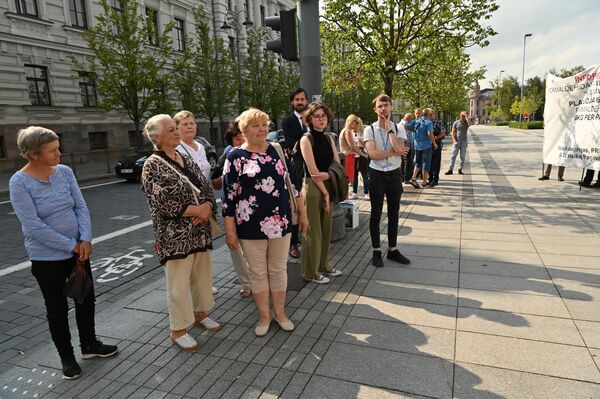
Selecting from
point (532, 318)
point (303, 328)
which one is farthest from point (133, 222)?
point (532, 318)

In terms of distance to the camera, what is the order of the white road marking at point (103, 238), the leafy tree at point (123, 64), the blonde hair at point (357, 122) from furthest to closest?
the leafy tree at point (123, 64) < the blonde hair at point (357, 122) < the white road marking at point (103, 238)

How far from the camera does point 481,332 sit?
10.6 ft

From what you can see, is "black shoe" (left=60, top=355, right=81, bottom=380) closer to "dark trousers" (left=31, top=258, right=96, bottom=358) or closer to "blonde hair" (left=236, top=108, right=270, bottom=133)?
"dark trousers" (left=31, top=258, right=96, bottom=358)

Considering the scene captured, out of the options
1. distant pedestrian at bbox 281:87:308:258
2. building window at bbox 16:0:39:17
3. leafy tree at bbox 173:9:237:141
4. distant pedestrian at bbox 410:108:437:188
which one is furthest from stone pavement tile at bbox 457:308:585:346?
leafy tree at bbox 173:9:237:141

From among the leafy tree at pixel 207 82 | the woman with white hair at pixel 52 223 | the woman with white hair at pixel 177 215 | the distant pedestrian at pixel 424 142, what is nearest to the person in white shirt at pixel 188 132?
the woman with white hair at pixel 177 215

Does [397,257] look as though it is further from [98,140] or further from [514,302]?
[98,140]

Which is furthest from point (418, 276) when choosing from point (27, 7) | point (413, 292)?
point (27, 7)

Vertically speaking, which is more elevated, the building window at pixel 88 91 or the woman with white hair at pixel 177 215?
the building window at pixel 88 91

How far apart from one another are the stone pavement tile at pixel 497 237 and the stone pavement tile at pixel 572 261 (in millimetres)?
633

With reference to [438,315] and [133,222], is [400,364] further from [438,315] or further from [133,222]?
[133,222]

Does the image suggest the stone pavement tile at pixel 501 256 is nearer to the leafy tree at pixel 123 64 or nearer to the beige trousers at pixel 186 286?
the beige trousers at pixel 186 286

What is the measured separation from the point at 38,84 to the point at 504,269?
21.4 meters

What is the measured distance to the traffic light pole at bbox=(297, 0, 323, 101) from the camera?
A: 18.4 feet

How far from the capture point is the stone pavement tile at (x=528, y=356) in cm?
269
